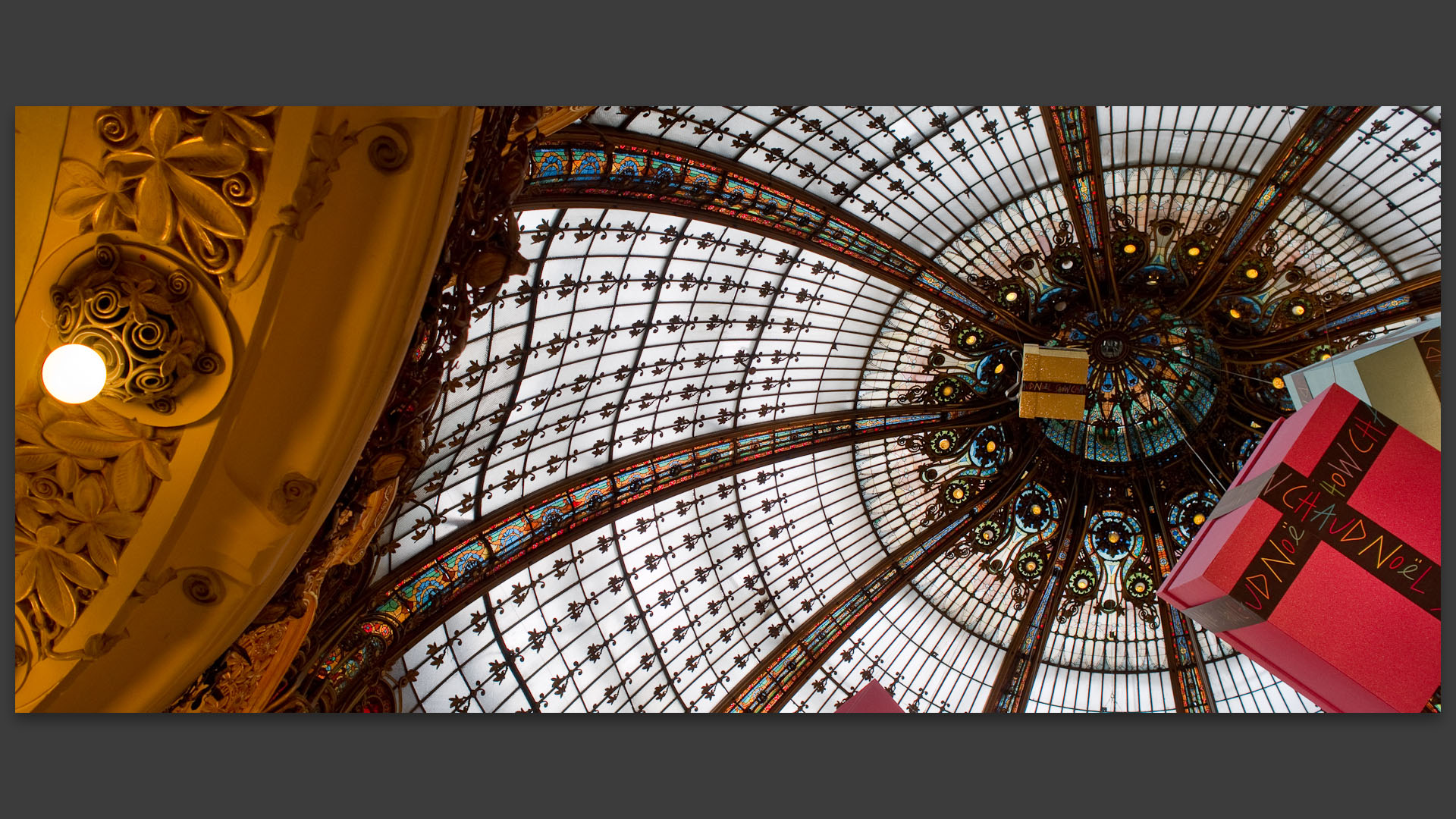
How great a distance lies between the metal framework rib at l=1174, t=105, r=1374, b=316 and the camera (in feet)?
28.6

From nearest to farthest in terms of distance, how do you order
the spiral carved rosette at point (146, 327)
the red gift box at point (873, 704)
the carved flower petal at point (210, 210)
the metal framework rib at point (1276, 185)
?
the carved flower petal at point (210, 210), the spiral carved rosette at point (146, 327), the red gift box at point (873, 704), the metal framework rib at point (1276, 185)

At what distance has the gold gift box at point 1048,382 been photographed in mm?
11367

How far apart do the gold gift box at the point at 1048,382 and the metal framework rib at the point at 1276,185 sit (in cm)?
166

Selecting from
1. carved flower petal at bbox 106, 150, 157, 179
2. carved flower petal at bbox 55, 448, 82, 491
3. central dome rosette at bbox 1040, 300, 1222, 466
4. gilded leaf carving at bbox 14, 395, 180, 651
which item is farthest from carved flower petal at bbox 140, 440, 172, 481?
central dome rosette at bbox 1040, 300, 1222, 466

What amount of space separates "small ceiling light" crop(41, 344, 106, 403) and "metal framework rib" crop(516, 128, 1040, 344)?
2880mm

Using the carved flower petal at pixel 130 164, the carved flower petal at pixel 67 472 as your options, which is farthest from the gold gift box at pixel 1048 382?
the carved flower petal at pixel 67 472

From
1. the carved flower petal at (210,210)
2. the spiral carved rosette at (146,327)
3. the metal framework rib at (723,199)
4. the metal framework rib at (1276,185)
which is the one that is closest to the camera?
the carved flower petal at (210,210)

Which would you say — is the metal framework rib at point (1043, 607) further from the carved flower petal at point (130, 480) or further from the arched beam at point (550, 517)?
the carved flower petal at point (130, 480)

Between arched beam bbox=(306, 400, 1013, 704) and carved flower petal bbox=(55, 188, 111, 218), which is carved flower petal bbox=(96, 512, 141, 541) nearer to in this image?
carved flower petal bbox=(55, 188, 111, 218)

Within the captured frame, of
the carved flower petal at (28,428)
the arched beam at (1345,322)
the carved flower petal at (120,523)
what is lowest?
the arched beam at (1345,322)

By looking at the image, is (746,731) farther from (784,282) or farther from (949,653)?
(949,653)

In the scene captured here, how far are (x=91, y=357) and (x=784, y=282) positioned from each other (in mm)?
6609

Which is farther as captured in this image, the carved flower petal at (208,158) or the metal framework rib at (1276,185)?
the metal framework rib at (1276,185)

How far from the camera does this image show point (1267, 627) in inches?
263
